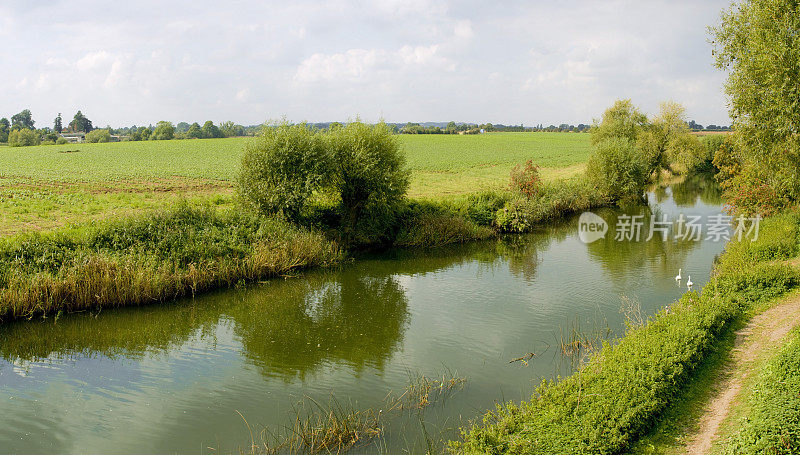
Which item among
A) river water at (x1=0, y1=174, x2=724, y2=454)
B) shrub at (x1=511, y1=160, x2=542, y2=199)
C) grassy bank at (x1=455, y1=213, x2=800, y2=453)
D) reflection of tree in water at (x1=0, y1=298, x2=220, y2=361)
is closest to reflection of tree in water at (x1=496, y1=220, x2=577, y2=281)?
river water at (x1=0, y1=174, x2=724, y2=454)

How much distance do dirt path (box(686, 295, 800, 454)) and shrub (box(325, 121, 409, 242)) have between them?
1544cm

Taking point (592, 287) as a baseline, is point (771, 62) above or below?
above

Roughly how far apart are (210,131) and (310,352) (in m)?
116

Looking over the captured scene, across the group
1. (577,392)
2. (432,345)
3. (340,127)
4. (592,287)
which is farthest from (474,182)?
(577,392)

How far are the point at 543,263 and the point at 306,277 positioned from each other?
414 inches

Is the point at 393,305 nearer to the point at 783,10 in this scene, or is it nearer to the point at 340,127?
the point at 340,127

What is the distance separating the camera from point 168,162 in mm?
55688

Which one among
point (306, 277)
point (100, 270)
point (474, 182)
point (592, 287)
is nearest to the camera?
point (100, 270)

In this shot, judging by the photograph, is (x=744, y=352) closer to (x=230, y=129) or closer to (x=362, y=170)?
(x=362, y=170)

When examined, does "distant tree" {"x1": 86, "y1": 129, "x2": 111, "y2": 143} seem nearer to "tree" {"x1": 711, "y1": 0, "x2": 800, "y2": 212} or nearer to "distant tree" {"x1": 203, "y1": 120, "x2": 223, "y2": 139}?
"distant tree" {"x1": 203, "y1": 120, "x2": 223, "y2": 139}

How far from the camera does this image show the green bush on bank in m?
6.96

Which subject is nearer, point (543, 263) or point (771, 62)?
point (771, 62)

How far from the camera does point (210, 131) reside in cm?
11869
